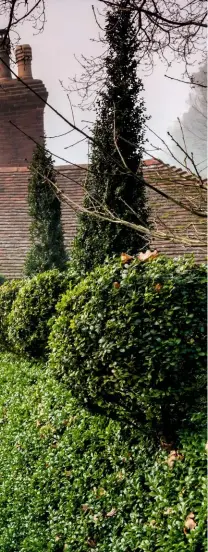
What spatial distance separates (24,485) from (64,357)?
1.79 m

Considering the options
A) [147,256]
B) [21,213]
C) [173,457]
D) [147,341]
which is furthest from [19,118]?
[173,457]

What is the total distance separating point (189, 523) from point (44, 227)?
11.4m

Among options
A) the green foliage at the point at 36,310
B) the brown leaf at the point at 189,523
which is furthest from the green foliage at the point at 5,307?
the brown leaf at the point at 189,523

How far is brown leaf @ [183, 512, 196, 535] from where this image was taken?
14.8 feet

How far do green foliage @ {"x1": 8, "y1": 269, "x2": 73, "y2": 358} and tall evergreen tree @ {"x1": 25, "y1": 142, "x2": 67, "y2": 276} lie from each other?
536 centimetres

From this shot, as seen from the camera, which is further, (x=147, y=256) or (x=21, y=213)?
(x=21, y=213)

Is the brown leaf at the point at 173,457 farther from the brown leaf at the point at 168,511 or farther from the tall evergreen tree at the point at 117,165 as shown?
the tall evergreen tree at the point at 117,165

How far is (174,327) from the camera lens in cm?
508

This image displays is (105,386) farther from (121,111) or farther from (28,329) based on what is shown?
(121,111)

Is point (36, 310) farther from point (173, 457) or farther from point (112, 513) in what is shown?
point (173, 457)

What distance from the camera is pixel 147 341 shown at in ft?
16.7

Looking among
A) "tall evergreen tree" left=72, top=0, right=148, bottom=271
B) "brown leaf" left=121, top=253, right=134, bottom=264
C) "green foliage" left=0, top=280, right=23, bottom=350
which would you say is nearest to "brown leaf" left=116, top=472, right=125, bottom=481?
"brown leaf" left=121, top=253, right=134, bottom=264

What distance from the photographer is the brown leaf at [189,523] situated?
14.8ft

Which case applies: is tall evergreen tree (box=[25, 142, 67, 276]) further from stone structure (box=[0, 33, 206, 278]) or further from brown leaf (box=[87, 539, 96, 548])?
brown leaf (box=[87, 539, 96, 548])
